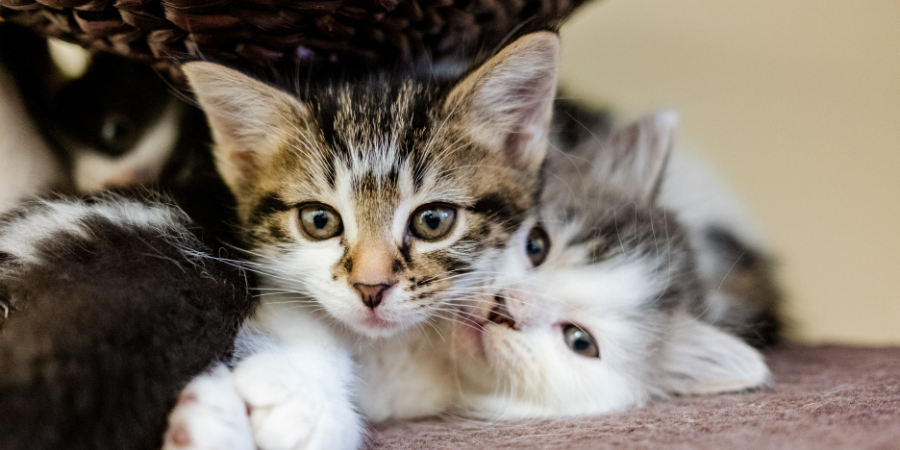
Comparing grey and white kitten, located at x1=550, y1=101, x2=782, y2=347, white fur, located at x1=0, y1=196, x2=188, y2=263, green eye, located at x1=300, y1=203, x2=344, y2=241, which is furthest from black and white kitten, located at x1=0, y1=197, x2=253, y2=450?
grey and white kitten, located at x1=550, y1=101, x2=782, y2=347

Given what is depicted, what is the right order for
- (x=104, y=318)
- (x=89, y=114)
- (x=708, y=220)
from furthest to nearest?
(x=708, y=220) → (x=89, y=114) → (x=104, y=318)

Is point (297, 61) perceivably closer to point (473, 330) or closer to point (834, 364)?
point (473, 330)

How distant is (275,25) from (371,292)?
0.43 m

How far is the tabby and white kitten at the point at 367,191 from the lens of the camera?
0.89 m

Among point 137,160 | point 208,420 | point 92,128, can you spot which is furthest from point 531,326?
point 92,128

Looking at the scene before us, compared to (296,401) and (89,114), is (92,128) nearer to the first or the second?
(89,114)

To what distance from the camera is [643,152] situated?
1263 millimetres

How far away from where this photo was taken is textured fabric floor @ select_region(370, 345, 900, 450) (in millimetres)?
723

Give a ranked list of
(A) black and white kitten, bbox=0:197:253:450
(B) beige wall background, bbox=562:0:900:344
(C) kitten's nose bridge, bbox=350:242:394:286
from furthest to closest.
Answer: (B) beige wall background, bbox=562:0:900:344
(C) kitten's nose bridge, bbox=350:242:394:286
(A) black and white kitten, bbox=0:197:253:450

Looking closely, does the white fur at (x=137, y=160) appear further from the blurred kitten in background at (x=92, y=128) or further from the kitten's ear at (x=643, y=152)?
the kitten's ear at (x=643, y=152)

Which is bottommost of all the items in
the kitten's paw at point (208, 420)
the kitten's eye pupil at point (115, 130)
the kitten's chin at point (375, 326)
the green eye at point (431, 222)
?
the kitten's paw at point (208, 420)

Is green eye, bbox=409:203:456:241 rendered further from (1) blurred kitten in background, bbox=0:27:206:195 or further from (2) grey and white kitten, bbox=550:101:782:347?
(1) blurred kitten in background, bbox=0:27:206:195

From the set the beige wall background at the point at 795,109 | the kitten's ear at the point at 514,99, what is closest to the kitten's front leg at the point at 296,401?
the kitten's ear at the point at 514,99

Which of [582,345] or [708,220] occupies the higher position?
[708,220]
